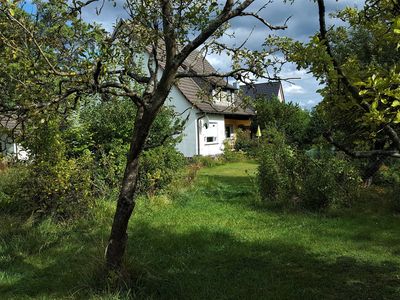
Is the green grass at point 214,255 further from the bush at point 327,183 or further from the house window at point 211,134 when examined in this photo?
the house window at point 211,134

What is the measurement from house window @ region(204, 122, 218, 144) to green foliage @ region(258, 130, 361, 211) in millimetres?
15882

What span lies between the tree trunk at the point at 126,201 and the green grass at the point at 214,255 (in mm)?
299

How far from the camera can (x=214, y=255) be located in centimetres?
666

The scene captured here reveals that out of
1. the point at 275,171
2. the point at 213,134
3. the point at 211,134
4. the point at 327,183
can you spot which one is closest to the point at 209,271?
the point at 327,183

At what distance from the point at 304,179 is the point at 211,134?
17614 millimetres

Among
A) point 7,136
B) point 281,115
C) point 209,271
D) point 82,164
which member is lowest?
point 209,271

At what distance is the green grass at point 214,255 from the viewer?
516cm

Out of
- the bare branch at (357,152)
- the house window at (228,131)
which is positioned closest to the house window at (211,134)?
the house window at (228,131)

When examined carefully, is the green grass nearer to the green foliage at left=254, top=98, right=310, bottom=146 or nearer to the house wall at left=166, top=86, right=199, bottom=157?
the house wall at left=166, top=86, right=199, bottom=157

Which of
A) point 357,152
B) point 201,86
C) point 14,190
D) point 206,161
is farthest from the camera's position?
point 206,161

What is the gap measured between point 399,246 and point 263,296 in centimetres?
337

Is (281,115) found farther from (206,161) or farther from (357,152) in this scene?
(357,152)

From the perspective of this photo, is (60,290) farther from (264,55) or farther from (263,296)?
(264,55)

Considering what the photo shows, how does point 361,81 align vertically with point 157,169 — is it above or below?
above
